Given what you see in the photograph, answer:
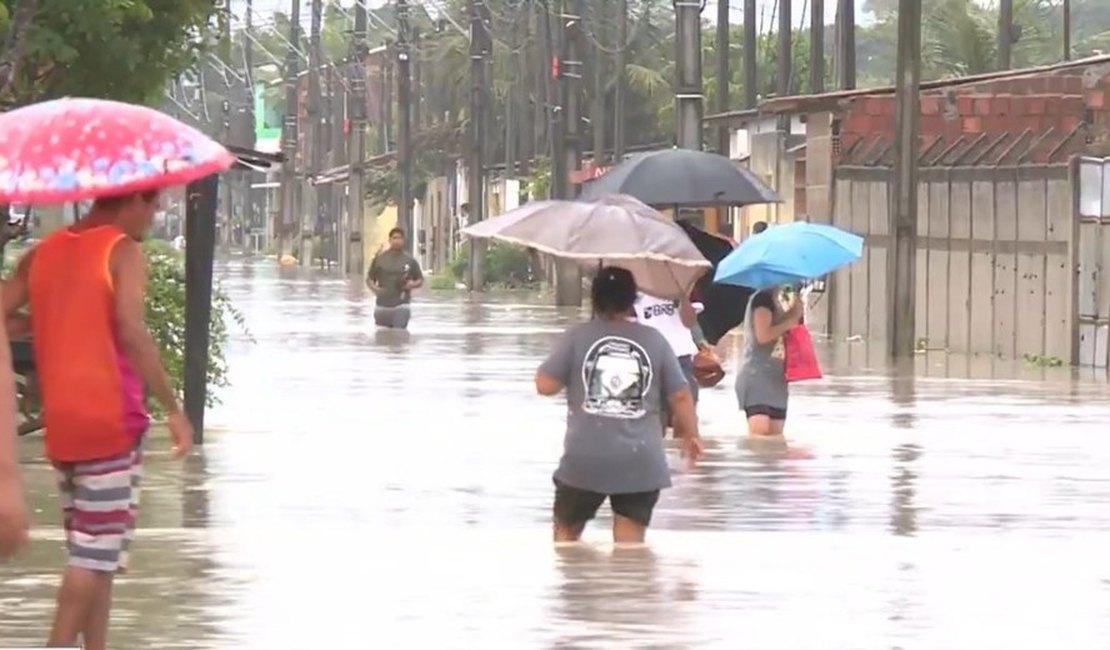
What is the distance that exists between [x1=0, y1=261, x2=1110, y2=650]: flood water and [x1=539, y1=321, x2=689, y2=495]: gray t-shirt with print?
338 mm

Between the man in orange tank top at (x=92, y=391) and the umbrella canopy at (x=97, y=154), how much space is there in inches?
6.5

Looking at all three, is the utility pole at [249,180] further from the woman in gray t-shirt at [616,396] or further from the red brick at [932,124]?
the woman in gray t-shirt at [616,396]

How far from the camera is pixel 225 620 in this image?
1147 cm

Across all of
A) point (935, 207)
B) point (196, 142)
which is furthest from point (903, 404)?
point (196, 142)

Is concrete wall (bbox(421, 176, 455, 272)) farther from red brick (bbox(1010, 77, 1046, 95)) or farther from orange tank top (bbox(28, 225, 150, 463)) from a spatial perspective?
orange tank top (bbox(28, 225, 150, 463))

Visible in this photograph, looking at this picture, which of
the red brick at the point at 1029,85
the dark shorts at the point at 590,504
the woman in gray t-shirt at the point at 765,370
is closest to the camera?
the dark shorts at the point at 590,504

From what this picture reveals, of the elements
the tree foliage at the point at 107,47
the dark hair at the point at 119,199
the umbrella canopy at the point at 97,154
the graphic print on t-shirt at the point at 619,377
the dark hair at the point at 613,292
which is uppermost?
the tree foliage at the point at 107,47

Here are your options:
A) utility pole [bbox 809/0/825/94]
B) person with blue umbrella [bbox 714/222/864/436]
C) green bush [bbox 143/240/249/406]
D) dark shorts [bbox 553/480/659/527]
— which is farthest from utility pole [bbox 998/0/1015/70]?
dark shorts [bbox 553/480/659/527]

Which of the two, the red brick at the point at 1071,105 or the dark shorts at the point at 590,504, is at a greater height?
the red brick at the point at 1071,105

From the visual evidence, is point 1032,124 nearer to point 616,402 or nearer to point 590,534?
point 590,534

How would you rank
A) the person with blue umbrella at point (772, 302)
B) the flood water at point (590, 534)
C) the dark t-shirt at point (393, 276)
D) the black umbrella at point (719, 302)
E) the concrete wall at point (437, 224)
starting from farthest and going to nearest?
the concrete wall at point (437, 224)
the dark t-shirt at point (393, 276)
the black umbrella at point (719, 302)
the person with blue umbrella at point (772, 302)
the flood water at point (590, 534)

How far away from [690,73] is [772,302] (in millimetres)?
14355

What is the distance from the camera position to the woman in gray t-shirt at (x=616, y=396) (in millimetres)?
13672

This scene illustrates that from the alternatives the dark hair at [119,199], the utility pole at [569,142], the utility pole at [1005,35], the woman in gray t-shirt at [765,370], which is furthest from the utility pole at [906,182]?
the dark hair at [119,199]
